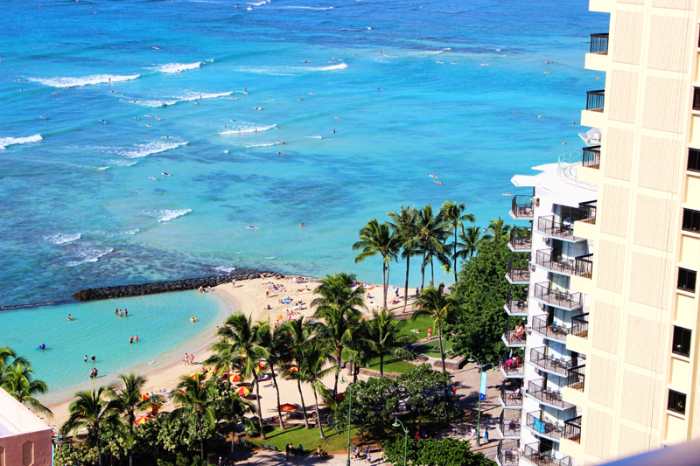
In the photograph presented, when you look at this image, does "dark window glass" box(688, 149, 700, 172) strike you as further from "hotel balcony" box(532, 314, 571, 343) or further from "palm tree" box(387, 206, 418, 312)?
"palm tree" box(387, 206, 418, 312)

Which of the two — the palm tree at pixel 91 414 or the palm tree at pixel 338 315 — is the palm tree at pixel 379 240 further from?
the palm tree at pixel 91 414

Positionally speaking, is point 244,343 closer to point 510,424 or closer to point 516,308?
point 510,424

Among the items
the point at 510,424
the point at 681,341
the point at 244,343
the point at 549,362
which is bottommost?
the point at 510,424

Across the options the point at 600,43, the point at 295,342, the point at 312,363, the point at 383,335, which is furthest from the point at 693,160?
the point at 383,335

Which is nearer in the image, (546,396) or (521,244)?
(546,396)

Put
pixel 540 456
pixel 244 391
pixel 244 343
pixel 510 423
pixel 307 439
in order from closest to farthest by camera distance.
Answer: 1. pixel 540 456
2. pixel 510 423
3. pixel 244 343
4. pixel 307 439
5. pixel 244 391

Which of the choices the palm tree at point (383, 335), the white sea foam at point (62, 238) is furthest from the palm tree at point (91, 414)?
the white sea foam at point (62, 238)
